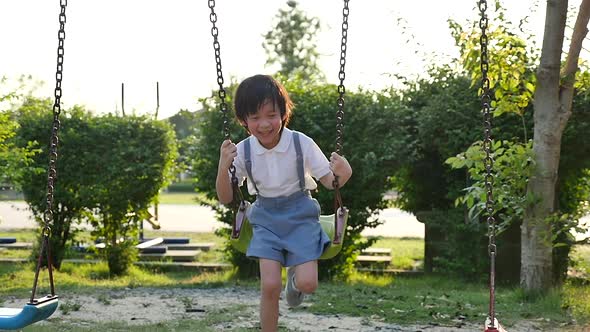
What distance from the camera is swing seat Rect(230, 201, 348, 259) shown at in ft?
13.2

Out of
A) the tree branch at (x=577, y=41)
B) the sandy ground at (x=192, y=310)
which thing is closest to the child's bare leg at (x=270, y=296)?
the sandy ground at (x=192, y=310)

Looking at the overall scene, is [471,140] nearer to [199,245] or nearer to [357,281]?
[357,281]

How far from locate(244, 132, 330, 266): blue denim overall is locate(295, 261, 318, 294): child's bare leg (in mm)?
30

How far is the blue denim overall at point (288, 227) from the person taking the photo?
4.01m

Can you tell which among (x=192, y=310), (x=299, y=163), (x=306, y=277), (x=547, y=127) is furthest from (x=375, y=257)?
(x=306, y=277)

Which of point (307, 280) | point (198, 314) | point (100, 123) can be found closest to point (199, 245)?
point (100, 123)

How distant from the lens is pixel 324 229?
4.17 m

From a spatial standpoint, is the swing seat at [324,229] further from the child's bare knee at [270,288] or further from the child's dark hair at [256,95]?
the child's dark hair at [256,95]

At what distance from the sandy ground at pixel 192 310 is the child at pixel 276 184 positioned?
77.1 inches

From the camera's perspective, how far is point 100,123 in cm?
1004

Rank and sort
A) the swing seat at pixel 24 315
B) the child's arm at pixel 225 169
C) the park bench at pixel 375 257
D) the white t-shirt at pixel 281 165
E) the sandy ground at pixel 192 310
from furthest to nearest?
the park bench at pixel 375 257 < the sandy ground at pixel 192 310 < the white t-shirt at pixel 281 165 < the child's arm at pixel 225 169 < the swing seat at pixel 24 315

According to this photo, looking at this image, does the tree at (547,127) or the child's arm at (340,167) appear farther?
the tree at (547,127)

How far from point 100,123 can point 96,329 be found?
473 centimetres

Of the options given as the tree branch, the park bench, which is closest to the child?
the tree branch
